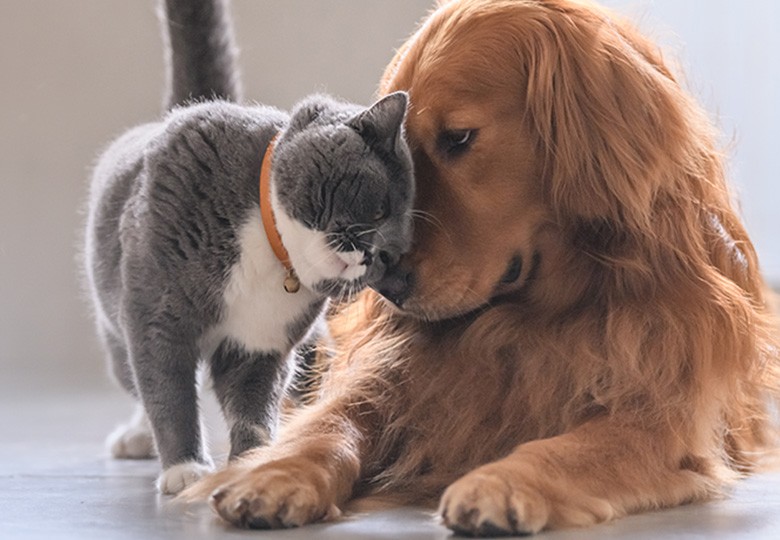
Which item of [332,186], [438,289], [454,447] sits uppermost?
[332,186]

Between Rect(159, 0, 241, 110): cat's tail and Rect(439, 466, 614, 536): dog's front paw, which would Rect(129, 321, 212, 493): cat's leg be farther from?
Rect(159, 0, 241, 110): cat's tail

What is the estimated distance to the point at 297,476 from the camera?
145 cm

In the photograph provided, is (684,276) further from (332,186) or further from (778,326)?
(332,186)

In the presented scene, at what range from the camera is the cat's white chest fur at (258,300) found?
1.74m

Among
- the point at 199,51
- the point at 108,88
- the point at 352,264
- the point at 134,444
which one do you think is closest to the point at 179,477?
the point at 352,264

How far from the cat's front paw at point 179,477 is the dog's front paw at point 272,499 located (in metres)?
0.26

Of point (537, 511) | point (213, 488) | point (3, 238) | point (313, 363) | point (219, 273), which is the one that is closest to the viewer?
point (537, 511)

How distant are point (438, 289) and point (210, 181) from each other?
396mm

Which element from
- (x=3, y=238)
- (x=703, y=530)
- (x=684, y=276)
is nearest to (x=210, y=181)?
(x=684, y=276)

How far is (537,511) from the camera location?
4.38 feet

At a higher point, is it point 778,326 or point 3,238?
point 778,326

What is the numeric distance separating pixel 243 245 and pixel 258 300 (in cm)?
9

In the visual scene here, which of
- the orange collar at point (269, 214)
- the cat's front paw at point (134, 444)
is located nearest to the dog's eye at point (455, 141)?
the orange collar at point (269, 214)

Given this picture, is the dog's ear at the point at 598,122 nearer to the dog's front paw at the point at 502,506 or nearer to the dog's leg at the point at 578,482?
the dog's leg at the point at 578,482
